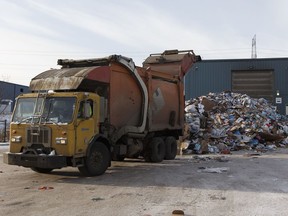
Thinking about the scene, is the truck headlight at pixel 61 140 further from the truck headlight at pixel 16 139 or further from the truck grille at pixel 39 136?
the truck headlight at pixel 16 139

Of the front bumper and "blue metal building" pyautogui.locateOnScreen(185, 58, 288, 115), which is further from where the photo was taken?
"blue metal building" pyautogui.locateOnScreen(185, 58, 288, 115)

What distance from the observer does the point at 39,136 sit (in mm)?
11180

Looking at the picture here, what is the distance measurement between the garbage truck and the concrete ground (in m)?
0.63

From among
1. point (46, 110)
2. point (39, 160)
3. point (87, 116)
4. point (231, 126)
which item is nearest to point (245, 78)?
point (231, 126)

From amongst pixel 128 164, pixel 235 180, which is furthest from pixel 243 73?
pixel 235 180

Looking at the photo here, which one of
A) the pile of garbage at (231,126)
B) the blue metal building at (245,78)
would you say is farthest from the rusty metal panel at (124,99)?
the blue metal building at (245,78)

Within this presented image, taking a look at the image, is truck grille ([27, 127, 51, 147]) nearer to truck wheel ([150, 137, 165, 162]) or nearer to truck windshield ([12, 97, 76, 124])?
truck windshield ([12, 97, 76, 124])

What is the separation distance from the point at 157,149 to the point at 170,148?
4.42 feet

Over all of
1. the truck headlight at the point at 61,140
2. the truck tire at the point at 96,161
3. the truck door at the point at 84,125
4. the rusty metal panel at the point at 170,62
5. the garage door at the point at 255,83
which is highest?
the garage door at the point at 255,83

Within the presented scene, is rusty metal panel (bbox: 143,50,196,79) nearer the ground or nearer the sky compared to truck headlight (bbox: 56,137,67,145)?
nearer the sky

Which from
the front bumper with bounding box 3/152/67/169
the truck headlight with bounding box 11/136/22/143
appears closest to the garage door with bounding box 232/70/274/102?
the truck headlight with bounding box 11/136/22/143

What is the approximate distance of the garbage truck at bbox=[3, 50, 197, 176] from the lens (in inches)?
436

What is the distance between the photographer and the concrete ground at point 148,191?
7812 mm

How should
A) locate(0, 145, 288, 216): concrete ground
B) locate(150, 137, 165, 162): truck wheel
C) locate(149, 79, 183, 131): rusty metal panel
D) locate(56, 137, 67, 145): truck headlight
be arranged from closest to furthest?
A: 1. locate(0, 145, 288, 216): concrete ground
2. locate(56, 137, 67, 145): truck headlight
3. locate(149, 79, 183, 131): rusty metal panel
4. locate(150, 137, 165, 162): truck wheel
